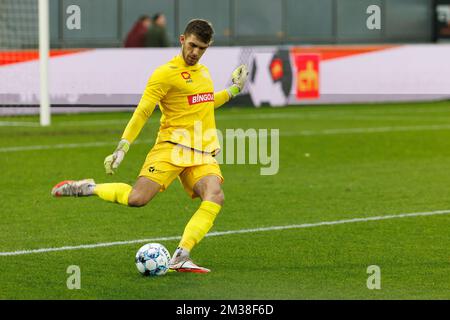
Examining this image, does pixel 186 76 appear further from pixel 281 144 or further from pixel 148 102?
pixel 281 144

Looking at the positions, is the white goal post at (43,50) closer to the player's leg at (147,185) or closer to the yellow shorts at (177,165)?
the player's leg at (147,185)

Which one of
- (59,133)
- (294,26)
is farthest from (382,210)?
(294,26)

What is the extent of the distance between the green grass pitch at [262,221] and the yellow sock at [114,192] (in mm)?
517

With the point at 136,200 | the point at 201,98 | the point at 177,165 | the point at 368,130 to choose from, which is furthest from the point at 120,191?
the point at 368,130

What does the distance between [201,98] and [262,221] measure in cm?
247

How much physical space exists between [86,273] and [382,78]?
1830 cm

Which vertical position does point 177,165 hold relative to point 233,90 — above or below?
below

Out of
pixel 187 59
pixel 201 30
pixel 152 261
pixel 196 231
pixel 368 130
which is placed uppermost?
pixel 201 30

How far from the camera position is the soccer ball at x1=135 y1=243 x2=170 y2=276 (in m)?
8.20

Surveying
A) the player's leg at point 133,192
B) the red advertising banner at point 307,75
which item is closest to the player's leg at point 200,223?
the player's leg at point 133,192

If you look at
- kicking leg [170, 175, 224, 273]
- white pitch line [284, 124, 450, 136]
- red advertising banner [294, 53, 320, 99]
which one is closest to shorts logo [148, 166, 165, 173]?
kicking leg [170, 175, 224, 273]

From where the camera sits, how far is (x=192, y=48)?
8.39m

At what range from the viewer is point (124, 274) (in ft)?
27.3
